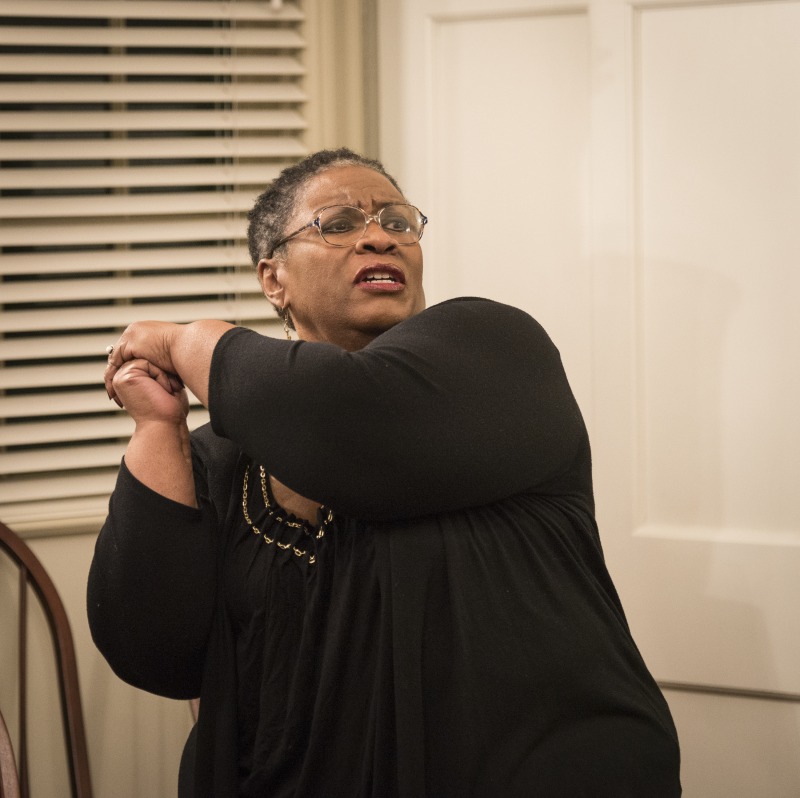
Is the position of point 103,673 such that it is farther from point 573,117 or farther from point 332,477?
point 573,117

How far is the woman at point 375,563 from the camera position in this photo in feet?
3.22

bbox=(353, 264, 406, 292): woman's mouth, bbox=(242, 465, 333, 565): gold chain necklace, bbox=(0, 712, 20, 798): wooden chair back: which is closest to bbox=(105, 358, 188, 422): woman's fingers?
bbox=(242, 465, 333, 565): gold chain necklace

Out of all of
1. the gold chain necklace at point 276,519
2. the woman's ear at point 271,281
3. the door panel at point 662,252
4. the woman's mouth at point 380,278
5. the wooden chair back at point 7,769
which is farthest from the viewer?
the door panel at point 662,252

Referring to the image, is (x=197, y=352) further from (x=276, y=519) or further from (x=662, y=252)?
(x=662, y=252)

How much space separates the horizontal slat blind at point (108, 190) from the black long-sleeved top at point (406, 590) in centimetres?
89

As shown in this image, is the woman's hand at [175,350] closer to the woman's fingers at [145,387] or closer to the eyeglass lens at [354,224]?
the woman's fingers at [145,387]

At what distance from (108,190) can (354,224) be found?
980 millimetres

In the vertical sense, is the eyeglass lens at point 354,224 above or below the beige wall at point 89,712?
above

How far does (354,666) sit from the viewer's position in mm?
1069

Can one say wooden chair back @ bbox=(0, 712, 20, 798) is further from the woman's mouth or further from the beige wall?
the woman's mouth

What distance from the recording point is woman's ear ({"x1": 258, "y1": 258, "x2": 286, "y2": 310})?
137cm

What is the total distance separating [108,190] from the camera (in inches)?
80.2

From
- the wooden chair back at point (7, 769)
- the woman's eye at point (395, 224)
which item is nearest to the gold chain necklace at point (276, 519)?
the woman's eye at point (395, 224)

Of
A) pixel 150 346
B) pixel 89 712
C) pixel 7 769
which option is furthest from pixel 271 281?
A: pixel 89 712
